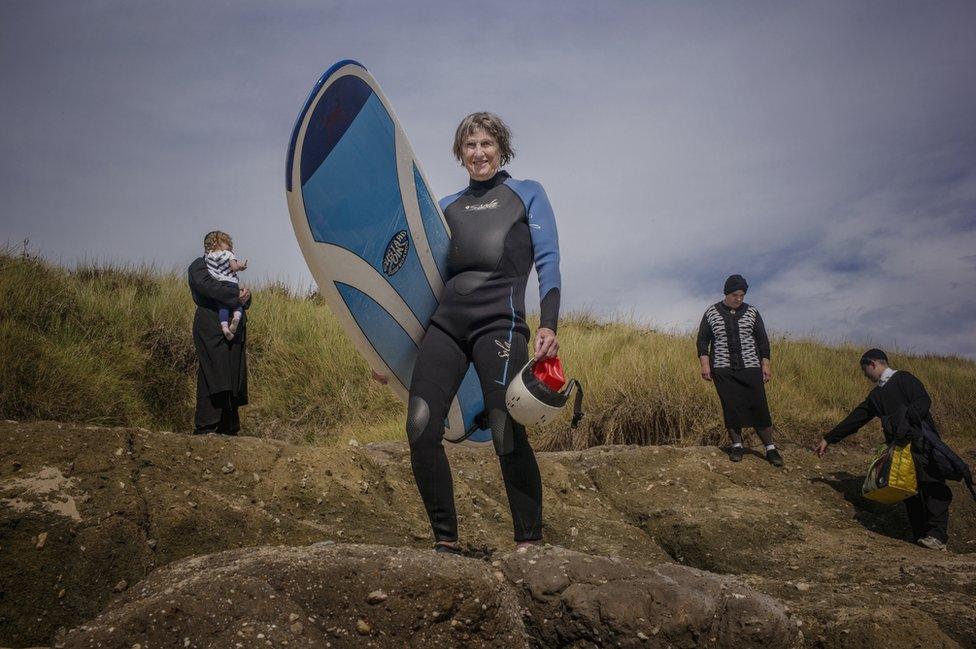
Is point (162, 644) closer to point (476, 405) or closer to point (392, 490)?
point (476, 405)

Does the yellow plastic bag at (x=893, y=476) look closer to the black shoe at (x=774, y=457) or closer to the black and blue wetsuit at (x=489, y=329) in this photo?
the black shoe at (x=774, y=457)

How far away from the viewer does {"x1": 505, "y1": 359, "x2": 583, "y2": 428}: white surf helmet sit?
8.64ft

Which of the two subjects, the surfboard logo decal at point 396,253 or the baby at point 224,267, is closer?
the surfboard logo decal at point 396,253

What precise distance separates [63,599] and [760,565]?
4306 millimetres

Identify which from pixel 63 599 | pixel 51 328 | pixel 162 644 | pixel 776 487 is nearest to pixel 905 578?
pixel 776 487

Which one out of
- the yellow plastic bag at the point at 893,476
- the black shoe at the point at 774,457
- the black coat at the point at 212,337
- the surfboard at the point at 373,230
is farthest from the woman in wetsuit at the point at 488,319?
the black shoe at the point at 774,457

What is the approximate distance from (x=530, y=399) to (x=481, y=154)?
1216 mm

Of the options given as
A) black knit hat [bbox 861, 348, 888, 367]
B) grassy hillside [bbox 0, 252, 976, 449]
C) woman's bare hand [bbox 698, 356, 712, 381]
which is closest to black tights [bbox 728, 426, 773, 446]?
woman's bare hand [bbox 698, 356, 712, 381]

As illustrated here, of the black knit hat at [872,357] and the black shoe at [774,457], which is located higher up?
the black knit hat at [872,357]

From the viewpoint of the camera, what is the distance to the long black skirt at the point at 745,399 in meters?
6.67

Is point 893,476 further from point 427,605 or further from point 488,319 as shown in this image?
point 427,605

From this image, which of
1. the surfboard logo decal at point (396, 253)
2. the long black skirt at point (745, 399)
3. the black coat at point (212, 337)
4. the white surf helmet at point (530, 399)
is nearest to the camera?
the white surf helmet at point (530, 399)

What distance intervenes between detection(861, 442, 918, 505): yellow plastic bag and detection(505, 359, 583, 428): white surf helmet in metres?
4.03

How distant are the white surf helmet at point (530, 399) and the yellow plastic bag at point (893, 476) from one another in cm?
403
